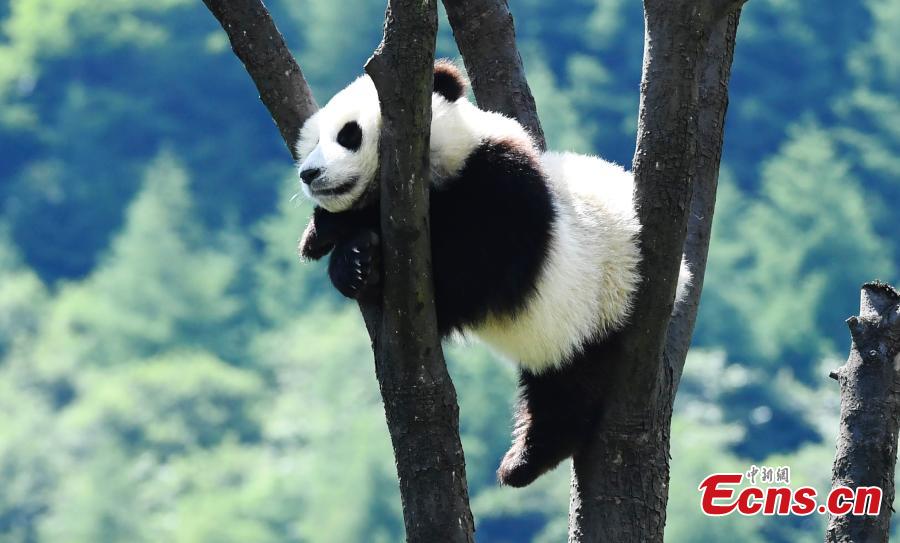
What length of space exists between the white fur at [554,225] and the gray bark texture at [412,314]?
0.46 meters

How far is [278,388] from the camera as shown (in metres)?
41.1

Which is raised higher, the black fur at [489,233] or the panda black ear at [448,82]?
the panda black ear at [448,82]

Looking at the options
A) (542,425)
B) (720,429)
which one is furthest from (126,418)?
(542,425)

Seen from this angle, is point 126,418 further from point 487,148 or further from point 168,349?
point 487,148

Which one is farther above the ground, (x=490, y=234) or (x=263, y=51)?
(x=263, y=51)

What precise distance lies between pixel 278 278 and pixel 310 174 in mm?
41444

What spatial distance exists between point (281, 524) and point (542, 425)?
105 feet

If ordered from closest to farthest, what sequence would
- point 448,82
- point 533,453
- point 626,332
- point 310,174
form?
point 626,332 < point 310,174 < point 533,453 < point 448,82

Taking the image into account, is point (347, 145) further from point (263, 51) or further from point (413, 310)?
point (413, 310)

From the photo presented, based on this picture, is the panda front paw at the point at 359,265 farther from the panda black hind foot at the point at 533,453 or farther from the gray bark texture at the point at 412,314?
the panda black hind foot at the point at 533,453

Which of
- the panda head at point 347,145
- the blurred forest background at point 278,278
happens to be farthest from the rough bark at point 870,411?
the blurred forest background at point 278,278

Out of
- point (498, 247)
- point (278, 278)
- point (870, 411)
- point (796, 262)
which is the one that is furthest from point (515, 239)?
point (278, 278)

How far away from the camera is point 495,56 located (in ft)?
13.1

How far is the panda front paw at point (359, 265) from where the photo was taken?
3.12 m
